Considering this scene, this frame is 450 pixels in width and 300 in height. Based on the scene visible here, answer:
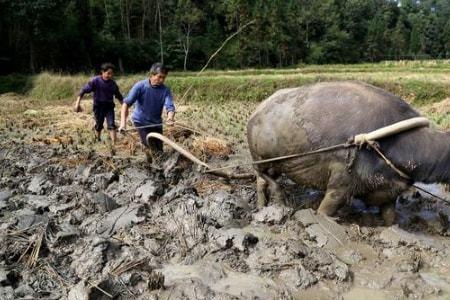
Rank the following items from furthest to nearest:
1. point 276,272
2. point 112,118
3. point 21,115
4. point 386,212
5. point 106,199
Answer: point 21,115 < point 112,118 < point 106,199 < point 386,212 < point 276,272

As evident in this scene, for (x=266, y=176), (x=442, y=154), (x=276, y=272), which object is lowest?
(x=276, y=272)

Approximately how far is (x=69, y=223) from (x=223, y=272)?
1637 millimetres

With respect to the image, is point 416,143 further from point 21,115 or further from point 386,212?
point 21,115

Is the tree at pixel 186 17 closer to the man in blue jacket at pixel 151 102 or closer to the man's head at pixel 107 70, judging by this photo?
the man's head at pixel 107 70

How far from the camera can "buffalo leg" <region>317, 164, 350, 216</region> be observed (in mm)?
4312

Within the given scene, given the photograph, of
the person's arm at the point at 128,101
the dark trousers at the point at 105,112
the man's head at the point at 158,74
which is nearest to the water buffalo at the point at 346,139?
the man's head at the point at 158,74

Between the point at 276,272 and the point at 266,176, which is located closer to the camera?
the point at 276,272

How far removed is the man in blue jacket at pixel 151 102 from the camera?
6109mm

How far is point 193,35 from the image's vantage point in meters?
43.8

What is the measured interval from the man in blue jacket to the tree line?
38.7 feet

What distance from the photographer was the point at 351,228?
4426mm

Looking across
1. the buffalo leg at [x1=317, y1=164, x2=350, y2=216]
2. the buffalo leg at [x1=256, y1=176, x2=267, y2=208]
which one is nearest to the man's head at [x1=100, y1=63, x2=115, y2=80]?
the buffalo leg at [x1=256, y1=176, x2=267, y2=208]

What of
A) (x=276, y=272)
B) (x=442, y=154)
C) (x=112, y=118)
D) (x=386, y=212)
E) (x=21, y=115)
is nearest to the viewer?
(x=276, y=272)

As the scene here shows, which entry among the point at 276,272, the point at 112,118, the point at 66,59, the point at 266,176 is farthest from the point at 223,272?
the point at 66,59
